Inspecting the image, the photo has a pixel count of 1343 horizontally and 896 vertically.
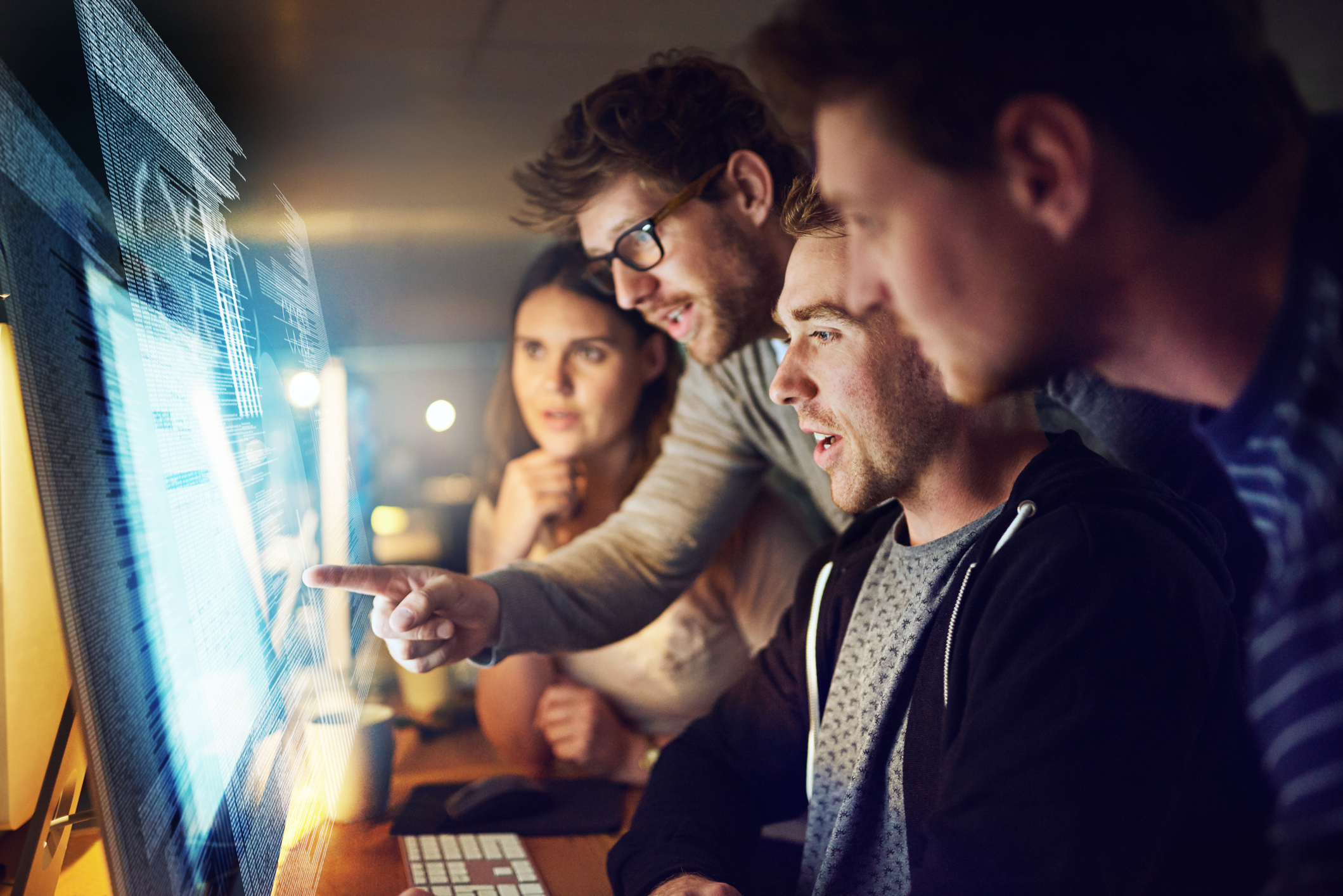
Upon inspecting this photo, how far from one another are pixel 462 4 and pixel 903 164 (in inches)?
26.3

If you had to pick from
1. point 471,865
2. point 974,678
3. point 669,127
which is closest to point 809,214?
point 669,127

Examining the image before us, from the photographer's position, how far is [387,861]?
3.06 ft

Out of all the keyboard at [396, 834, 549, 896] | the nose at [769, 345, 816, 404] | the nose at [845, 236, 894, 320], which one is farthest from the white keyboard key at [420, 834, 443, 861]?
the nose at [845, 236, 894, 320]

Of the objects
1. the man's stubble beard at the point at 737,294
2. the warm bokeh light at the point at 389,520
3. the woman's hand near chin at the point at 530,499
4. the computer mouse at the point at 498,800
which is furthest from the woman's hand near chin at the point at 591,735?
the man's stubble beard at the point at 737,294

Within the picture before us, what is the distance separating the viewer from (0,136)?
0.55m

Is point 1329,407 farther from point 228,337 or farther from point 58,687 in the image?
point 58,687

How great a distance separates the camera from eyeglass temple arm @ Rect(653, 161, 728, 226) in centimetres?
97

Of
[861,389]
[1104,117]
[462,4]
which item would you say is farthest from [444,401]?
[1104,117]

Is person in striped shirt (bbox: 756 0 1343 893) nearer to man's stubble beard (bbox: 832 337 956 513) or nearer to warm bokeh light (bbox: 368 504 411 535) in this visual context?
man's stubble beard (bbox: 832 337 956 513)

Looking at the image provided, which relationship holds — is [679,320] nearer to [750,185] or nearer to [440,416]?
[750,185]

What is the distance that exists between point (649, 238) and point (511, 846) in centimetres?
73

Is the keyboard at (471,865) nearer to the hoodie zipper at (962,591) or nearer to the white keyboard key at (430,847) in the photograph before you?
the white keyboard key at (430,847)

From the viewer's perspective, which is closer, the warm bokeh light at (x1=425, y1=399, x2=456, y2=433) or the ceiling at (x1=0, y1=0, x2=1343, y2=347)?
the ceiling at (x1=0, y1=0, x2=1343, y2=347)

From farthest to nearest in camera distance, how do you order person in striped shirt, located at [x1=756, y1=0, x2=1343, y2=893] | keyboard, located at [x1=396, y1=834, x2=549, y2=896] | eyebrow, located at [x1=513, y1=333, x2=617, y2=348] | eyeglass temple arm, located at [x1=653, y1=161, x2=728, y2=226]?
eyebrow, located at [x1=513, y1=333, x2=617, y2=348]
eyeglass temple arm, located at [x1=653, y1=161, x2=728, y2=226]
keyboard, located at [x1=396, y1=834, x2=549, y2=896]
person in striped shirt, located at [x1=756, y1=0, x2=1343, y2=893]
